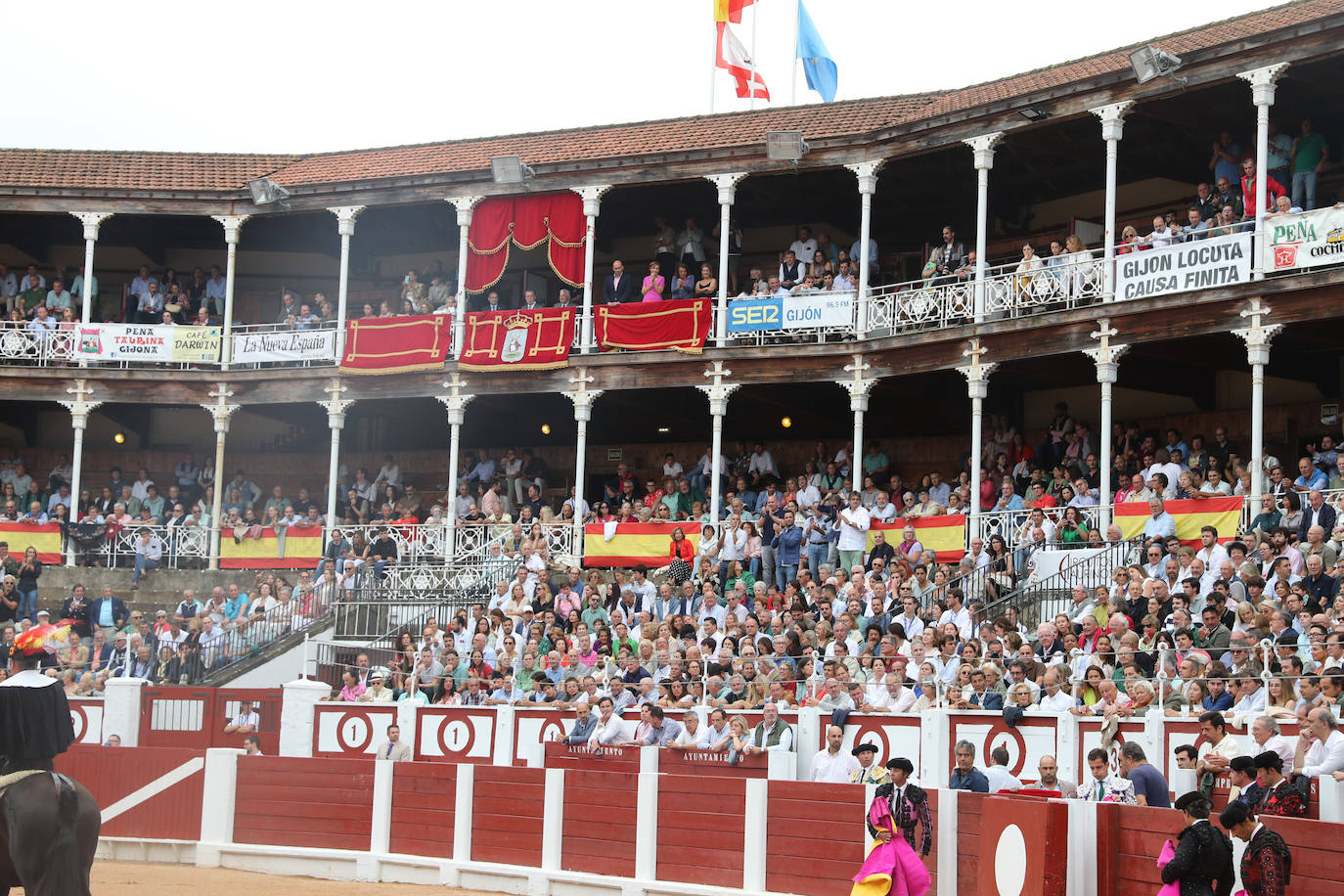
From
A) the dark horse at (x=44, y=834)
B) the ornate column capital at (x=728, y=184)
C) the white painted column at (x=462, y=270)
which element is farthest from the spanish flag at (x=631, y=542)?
the dark horse at (x=44, y=834)

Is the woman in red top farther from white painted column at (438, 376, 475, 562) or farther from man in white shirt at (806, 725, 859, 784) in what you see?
man in white shirt at (806, 725, 859, 784)

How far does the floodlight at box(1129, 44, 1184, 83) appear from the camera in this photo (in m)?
19.9

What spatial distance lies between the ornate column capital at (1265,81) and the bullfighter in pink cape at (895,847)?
40.0 ft

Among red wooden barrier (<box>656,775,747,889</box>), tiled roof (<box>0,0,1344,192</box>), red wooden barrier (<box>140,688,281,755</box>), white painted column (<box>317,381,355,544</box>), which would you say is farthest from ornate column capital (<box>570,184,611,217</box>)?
red wooden barrier (<box>656,775,747,889</box>)

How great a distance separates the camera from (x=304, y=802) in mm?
15992

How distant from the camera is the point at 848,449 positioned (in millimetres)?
26094

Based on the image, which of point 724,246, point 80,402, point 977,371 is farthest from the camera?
point 80,402

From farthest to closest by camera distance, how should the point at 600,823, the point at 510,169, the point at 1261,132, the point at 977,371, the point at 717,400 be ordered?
1. the point at 510,169
2. the point at 717,400
3. the point at 977,371
4. the point at 1261,132
5. the point at 600,823

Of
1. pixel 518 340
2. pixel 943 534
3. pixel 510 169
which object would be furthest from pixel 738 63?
pixel 943 534

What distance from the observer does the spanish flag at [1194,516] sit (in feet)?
58.9

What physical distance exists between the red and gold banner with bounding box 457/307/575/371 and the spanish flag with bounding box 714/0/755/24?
7.42 meters

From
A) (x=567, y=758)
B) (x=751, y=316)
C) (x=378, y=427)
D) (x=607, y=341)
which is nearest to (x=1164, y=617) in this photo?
(x=567, y=758)

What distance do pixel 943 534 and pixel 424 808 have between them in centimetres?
815

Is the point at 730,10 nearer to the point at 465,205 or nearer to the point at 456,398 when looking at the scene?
the point at 465,205
